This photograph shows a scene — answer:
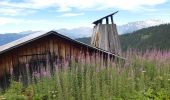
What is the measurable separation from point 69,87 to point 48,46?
8.04 m

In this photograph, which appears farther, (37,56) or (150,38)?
(150,38)

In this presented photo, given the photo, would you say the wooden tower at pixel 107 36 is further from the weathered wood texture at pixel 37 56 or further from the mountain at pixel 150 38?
the mountain at pixel 150 38

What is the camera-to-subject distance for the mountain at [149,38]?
381 feet

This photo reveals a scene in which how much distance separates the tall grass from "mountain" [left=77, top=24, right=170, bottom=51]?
94249 mm

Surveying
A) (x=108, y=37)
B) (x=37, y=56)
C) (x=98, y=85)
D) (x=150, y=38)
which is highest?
(x=150, y=38)

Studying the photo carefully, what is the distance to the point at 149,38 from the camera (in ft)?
439

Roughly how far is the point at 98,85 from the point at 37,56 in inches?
325

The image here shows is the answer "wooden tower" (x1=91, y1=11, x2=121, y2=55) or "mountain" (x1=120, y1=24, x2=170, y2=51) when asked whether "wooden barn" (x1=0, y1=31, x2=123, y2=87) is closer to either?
"wooden tower" (x1=91, y1=11, x2=121, y2=55)

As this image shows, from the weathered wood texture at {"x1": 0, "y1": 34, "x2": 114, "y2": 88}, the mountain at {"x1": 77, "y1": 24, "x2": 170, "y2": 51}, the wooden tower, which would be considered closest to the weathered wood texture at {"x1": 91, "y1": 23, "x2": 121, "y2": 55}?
the wooden tower

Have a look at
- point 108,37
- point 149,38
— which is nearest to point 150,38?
point 149,38

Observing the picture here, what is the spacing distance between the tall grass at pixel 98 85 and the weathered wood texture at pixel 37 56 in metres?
4.12

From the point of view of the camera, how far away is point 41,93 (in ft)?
40.2

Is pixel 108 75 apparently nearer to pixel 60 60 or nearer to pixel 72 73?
pixel 72 73

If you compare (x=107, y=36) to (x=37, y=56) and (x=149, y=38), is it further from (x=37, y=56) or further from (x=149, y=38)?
(x=149, y=38)
